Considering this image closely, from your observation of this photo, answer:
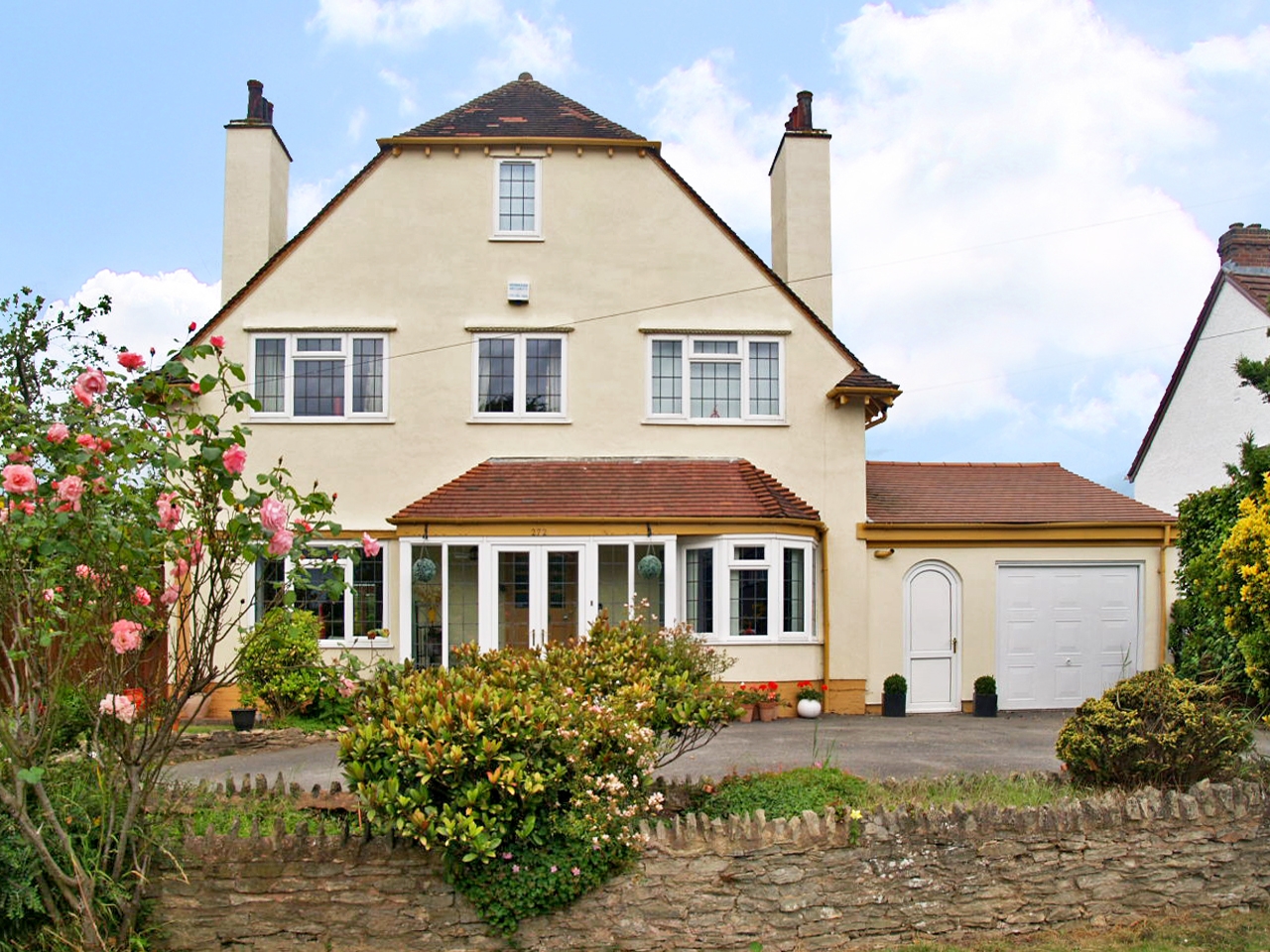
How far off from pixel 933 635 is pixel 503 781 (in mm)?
12632

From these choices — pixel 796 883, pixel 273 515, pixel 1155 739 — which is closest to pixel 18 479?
pixel 273 515

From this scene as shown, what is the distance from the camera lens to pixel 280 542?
612 cm

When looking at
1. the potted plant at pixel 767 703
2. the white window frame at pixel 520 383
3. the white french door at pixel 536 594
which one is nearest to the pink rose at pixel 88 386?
the white french door at pixel 536 594

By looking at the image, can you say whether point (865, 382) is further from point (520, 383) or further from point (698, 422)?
point (520, 383)

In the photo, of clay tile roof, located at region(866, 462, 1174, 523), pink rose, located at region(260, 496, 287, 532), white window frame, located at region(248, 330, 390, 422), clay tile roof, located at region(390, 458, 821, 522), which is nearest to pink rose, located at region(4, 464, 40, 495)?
pink rose, located at region(260, 496, 287, 532)

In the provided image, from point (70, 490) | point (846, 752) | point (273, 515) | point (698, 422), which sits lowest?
point (846, 752)

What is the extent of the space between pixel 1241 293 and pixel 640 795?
2116 centimetres

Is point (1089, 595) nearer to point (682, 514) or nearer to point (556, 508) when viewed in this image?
point (682, 514)

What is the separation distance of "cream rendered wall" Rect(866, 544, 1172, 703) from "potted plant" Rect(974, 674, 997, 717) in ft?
1.08

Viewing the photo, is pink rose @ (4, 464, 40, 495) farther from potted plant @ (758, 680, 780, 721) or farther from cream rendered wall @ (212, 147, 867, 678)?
potted plant @ (758, 680, 780, 721)

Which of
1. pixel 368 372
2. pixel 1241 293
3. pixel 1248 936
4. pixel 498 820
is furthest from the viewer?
pixel 1241 293

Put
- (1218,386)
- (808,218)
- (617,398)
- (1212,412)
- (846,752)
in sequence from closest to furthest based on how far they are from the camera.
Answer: (846,752) < (617,398) < (808,218) < (1218,386) < (1212,412)

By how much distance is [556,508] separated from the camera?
16.4m

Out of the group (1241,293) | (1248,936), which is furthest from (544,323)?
(1241,293)
